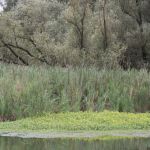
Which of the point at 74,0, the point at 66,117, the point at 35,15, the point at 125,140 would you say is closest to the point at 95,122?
the point at 66,117

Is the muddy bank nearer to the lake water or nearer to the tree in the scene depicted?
the lake water

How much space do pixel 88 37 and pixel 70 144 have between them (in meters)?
16.0

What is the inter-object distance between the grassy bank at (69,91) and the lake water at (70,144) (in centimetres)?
349

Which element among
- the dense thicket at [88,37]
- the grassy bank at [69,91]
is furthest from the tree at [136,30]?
the grassy bank at [69,91]

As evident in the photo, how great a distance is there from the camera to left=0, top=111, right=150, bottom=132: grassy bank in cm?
1475

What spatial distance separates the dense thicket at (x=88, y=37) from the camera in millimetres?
27391

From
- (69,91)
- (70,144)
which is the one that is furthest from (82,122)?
(70,144)

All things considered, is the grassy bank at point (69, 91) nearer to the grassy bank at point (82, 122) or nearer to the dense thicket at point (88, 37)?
the grassy bank at point (82, 122)

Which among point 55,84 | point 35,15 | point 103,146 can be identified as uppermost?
point 35,15

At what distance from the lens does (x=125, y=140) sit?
1309cm

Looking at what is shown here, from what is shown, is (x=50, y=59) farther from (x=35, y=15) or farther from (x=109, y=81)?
(x=109, y=81)

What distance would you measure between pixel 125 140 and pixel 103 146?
1033 mm

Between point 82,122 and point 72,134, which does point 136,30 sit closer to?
point 82,122

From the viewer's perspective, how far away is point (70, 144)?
40.9 ft
